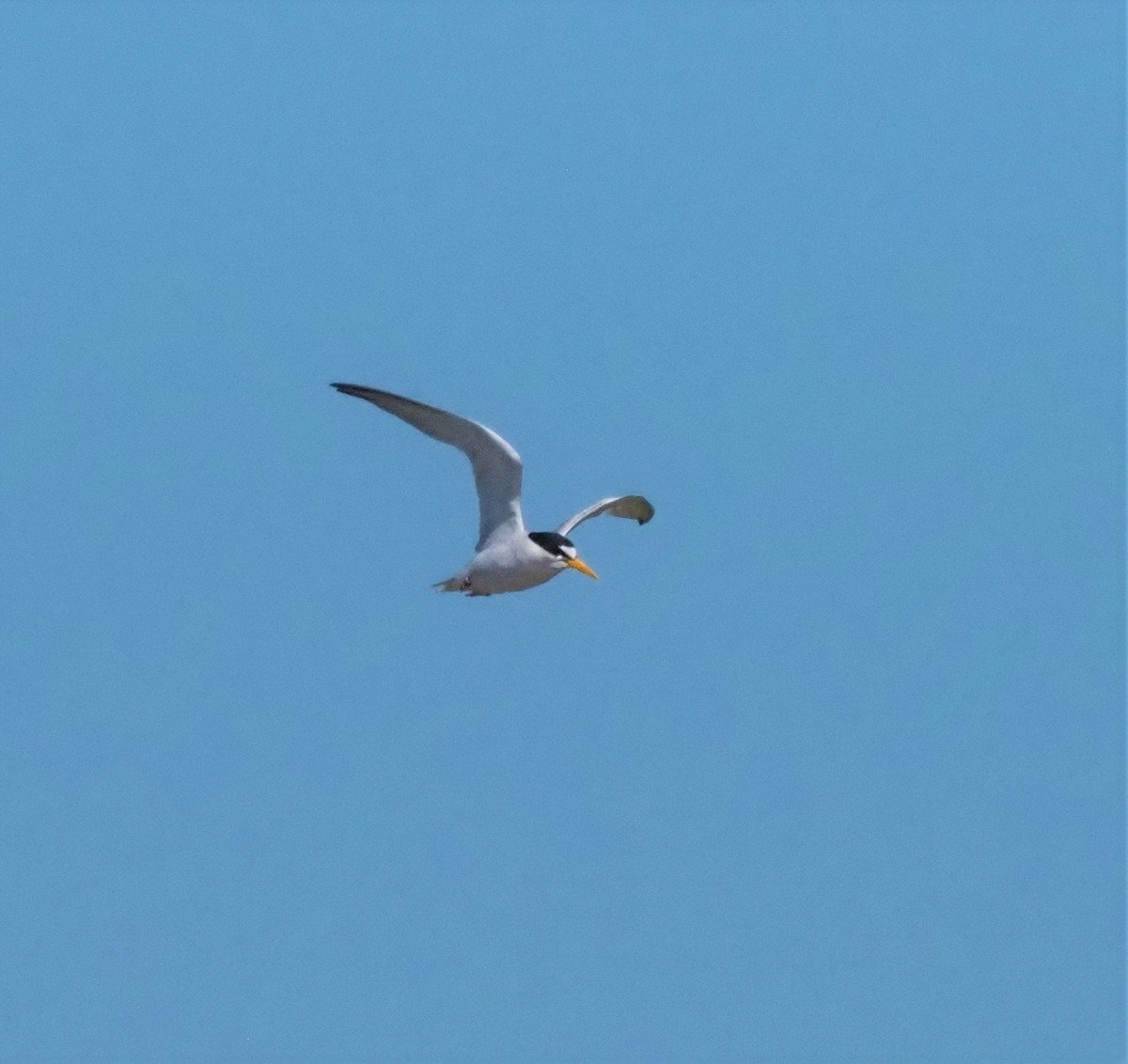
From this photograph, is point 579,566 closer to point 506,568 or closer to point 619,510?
point 506,568

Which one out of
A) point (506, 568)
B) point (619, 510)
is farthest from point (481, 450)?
point (619, 510)

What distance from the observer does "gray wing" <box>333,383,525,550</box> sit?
14.1m

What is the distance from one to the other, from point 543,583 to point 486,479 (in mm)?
1091

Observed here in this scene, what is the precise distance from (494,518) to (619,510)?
240 centimetres

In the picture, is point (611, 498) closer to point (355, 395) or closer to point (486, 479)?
point (486, 479)

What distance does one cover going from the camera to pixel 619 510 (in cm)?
1680

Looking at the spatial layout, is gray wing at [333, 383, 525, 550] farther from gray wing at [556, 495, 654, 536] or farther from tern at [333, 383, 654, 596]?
gray wing at [556, 495, 654, 536]

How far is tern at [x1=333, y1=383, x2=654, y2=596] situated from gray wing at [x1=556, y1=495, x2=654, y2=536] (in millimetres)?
885

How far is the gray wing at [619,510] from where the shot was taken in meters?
15.9

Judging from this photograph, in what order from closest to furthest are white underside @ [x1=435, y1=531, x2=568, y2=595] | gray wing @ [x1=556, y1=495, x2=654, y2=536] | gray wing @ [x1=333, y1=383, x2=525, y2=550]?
gray wing @ [x1=333, y1=383, x2=525, y2=550], white underside @ [x1=435, y1=531, x2=568, y2=595], gray wing @ [x1=556, y1=495, x2=654, y2=536]

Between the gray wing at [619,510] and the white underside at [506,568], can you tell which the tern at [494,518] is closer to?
the white underside at [506,568]

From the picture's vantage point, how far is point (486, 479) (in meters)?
14.7

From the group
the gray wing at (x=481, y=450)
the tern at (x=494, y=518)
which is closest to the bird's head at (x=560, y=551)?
the tern at (x=494, y=518)

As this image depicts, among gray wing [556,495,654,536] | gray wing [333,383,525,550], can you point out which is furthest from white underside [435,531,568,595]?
gray wing [556,495,654,536]
